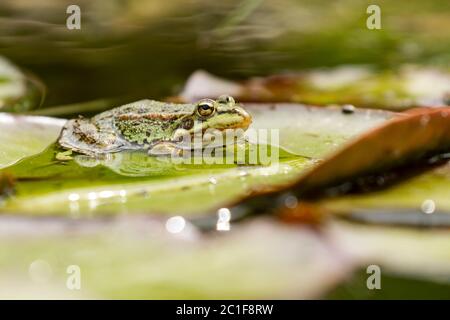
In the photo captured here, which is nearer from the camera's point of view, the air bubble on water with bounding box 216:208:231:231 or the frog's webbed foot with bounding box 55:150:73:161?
the air bubble on water with bounding box 216:208:231:231

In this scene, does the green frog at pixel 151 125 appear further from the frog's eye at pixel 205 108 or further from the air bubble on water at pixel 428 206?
the air bubble on water at pixel 428 206

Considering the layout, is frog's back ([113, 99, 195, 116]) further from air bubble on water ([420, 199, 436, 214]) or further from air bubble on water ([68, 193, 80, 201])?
air bubble on water ([420, 199, 436, 214])

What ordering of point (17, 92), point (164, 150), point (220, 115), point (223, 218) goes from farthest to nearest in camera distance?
point (17, 92), point (220, 115), point (164, 150), point (223, 218)

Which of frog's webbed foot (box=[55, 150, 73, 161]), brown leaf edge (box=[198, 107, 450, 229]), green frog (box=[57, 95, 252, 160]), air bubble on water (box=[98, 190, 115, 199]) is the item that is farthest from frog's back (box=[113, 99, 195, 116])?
brown leaf edge (box=[198, 107, 450, 229])

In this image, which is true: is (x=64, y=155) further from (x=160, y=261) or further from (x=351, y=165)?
(x=351, y=165)

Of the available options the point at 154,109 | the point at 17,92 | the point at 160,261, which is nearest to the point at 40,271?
the point at 160,261
